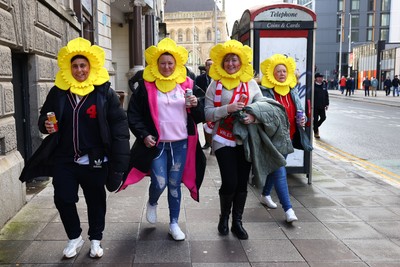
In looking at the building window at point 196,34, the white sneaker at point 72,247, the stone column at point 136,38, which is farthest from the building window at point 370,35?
the white sneaker at point 72,247

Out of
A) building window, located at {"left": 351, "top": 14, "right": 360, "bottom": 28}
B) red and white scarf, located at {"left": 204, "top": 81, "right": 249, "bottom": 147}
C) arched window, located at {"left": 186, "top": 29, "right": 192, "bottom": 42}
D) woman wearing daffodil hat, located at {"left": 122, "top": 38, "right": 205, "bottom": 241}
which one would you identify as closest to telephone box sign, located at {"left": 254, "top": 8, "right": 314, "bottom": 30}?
red and white scarf, located at {"left": 204, "top": 81, "right": 249, "bottom": 147}

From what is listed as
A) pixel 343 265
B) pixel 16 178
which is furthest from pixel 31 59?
pixel 343 265

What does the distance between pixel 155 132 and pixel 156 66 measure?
24.1 inches

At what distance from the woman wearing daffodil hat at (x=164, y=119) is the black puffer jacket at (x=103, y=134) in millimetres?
337

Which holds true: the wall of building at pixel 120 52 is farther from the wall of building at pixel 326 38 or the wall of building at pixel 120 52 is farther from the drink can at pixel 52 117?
the wall of building at pixel 326 38

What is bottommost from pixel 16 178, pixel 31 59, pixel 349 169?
pixel 349 169

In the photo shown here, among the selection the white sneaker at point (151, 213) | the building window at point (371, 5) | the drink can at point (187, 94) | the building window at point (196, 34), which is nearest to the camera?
the drink can at point (187, 94)

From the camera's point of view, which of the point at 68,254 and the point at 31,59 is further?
the point at 31,59

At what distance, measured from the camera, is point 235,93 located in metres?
4.22

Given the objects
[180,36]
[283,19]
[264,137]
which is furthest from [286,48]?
[180,36]

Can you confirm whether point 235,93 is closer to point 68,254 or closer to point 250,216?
point 250,216

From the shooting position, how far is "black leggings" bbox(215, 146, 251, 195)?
13.7 ft

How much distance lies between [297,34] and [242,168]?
287cm

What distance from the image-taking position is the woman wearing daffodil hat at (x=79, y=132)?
3.61m
